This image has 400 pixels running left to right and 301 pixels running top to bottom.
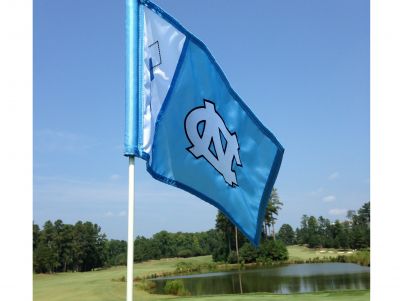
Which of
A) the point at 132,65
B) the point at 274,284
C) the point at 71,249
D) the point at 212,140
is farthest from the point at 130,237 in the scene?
the point at 71,249

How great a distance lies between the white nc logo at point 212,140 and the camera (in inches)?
169

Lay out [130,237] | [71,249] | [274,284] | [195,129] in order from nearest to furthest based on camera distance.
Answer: [130,237]
[195,129]
[274,284]
[71,249]

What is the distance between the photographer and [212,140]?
14.8 feet

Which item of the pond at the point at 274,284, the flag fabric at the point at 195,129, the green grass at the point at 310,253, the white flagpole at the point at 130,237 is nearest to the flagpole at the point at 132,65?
the flag fabric at the point at 195,129

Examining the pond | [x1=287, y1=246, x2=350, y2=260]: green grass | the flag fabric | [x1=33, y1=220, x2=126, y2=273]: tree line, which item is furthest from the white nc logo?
[x1=287, y1=246, x2=350, y2=260]: green grass

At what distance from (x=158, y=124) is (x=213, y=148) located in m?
0.82

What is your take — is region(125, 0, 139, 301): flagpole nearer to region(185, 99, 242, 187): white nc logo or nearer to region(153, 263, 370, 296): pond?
region(185, 99, 242, 187): white nc logo

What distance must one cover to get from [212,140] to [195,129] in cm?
26

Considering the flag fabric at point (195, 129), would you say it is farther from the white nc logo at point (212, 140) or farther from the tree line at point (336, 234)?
the tree line at point (336, 234)

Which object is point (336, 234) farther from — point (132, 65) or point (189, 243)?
point (132, 65)

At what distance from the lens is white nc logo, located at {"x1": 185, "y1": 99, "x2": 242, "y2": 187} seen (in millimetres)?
4301

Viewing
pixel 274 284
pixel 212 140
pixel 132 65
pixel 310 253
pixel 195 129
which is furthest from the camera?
pixel 310 253
